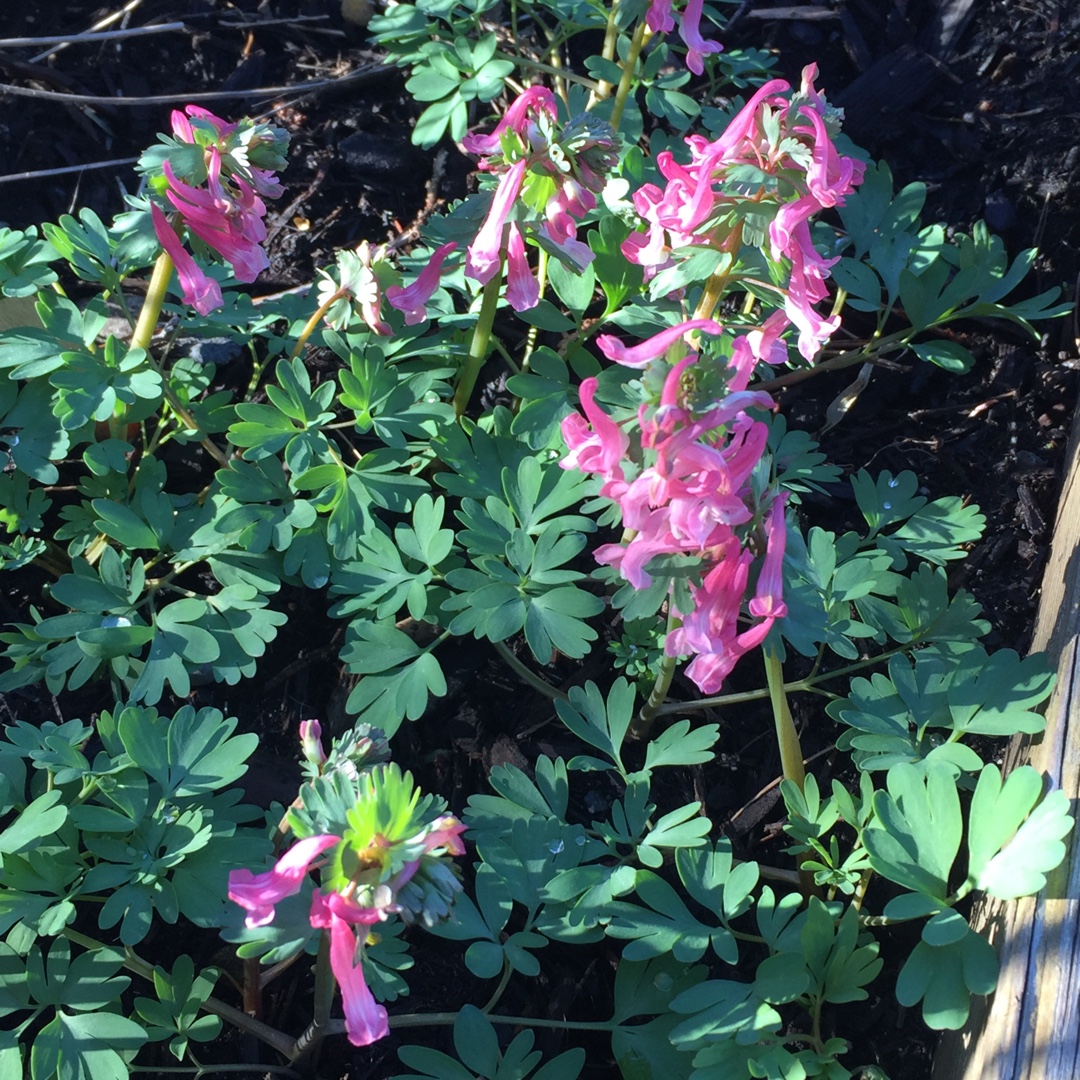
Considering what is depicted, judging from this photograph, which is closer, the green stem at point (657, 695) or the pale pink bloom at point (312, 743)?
the pale pink bloom at point (312, 743)

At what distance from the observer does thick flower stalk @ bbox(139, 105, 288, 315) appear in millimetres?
1927

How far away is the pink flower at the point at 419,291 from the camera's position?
2.12 m

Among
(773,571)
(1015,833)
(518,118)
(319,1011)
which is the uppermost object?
(518,118)

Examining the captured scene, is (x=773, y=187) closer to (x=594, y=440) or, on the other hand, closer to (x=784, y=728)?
(x=594, y=440)

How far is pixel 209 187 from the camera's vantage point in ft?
6.49

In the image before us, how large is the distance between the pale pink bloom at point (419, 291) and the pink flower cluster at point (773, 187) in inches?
20.3

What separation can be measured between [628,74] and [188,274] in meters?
1.19

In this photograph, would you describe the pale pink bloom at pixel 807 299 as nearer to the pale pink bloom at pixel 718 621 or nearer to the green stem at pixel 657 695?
the pale pink bloom at pixel 718 621

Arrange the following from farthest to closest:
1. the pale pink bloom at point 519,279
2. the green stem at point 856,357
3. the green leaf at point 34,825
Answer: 1. the green stem at point 856,357
2. the pale pink bloom at point 519,279
3. the green leaf at point 34,825

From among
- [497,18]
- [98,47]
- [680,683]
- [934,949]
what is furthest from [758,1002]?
[98,47]

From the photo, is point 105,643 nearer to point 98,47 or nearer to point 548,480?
point 548,480

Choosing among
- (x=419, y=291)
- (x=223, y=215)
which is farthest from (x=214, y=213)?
(x=419, y=291)

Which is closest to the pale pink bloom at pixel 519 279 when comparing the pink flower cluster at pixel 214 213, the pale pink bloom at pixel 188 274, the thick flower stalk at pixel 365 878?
the pink flower cluster at pixel 214 213

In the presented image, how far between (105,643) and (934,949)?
1.60 metres
